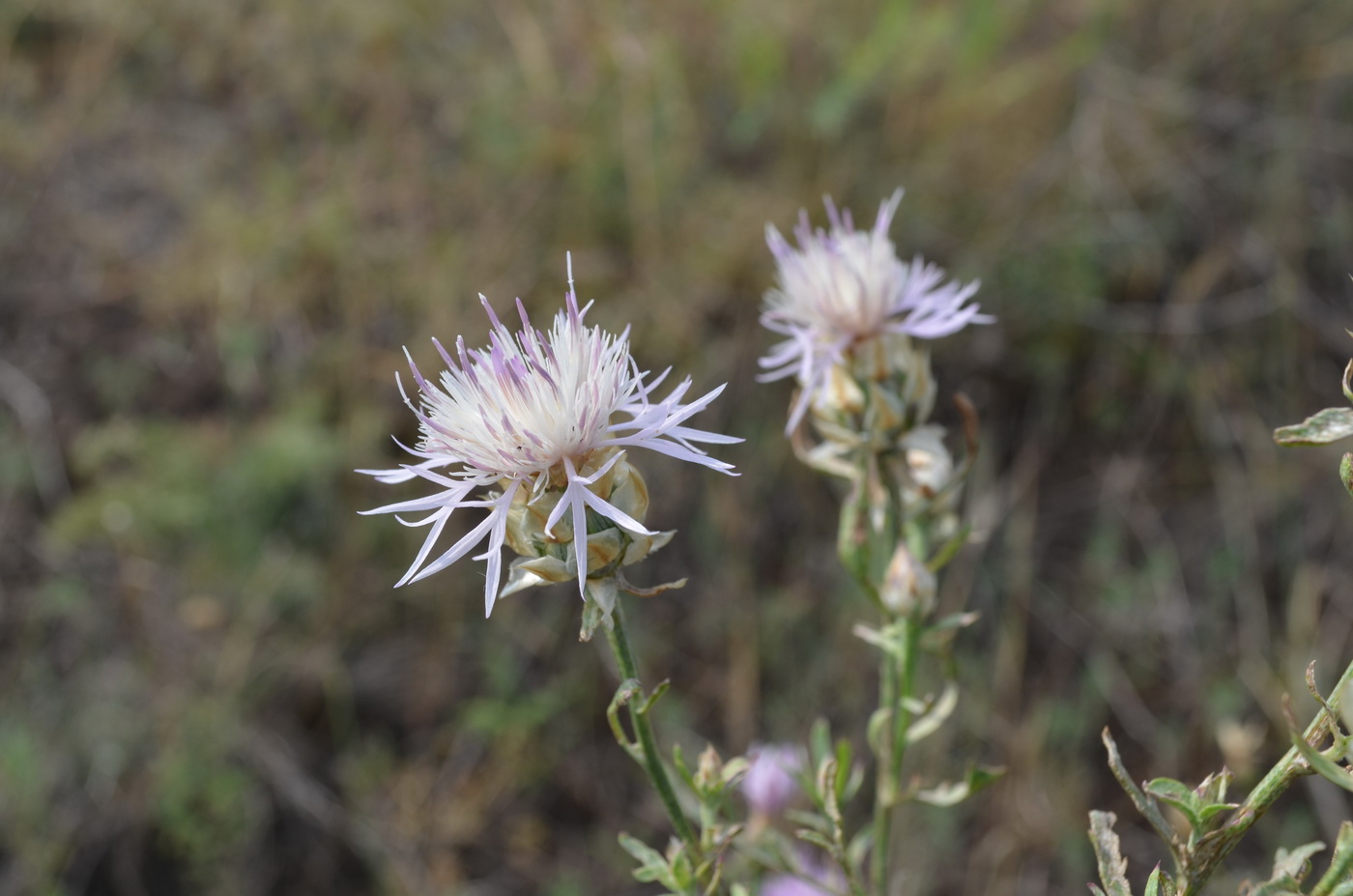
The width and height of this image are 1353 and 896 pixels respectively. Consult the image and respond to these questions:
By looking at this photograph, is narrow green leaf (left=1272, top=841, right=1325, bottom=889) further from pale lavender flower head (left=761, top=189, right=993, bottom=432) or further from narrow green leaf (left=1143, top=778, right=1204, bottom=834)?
pale lavender flower head (left=761, top=189, right=993, bottom=432)

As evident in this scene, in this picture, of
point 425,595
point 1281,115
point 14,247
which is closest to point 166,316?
point 14,247

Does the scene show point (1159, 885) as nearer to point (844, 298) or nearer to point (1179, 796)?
point (1179, 796)

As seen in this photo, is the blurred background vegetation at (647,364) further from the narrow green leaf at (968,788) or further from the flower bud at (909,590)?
the flower bud at (909,590)

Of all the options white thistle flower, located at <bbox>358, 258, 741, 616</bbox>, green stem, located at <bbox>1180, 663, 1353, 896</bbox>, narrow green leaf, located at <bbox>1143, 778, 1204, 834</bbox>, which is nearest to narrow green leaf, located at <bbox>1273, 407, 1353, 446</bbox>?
green stem, located at <bbox>1180, 663, 1353, 896</bbox>

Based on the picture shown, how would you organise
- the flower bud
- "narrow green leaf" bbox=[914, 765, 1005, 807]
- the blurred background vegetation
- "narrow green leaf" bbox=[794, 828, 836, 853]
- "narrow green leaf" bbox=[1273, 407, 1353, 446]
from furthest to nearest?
the blurred background vegetation → the flower bud → "narrow green leaf" bbox=[914, 765, 1005, 807] → "narrow green leaf" bbox=[794, 828, 836, 853] → "narrow green leaf" bbox=[1273, 407, 1353, 446]

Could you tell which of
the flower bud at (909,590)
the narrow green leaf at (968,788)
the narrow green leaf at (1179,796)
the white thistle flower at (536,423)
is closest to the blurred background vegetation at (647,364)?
the narrow green leaf at (968,788)

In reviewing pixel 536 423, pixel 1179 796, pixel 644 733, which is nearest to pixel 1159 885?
pixel 1179 796
